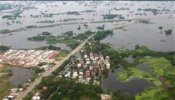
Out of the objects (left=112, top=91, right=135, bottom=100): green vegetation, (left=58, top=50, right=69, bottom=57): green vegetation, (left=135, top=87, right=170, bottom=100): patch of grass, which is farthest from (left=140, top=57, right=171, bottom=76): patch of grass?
(left=58, top=50, right=69, bottom=57): green vegetation

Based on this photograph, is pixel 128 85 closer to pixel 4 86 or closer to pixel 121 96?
pixel 121 96

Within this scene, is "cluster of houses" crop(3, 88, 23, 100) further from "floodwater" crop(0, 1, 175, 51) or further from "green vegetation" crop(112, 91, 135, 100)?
"floodwater" crop(0, 1, 175, 51)

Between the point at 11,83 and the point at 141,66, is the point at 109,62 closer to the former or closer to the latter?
the point at 141,66

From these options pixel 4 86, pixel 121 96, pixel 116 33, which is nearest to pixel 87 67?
pixel 4 86

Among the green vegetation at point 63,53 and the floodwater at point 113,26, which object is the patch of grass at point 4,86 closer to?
the green vegetation at point 63,53

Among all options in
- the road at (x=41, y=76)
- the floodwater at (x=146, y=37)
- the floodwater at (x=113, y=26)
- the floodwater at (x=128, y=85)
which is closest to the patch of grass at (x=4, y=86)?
the road at (x=41, y=76)

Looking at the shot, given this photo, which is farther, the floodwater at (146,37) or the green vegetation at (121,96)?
the floodwater at (146,37)

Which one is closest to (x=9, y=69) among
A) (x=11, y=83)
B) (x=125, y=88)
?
(x=11, y=83)
